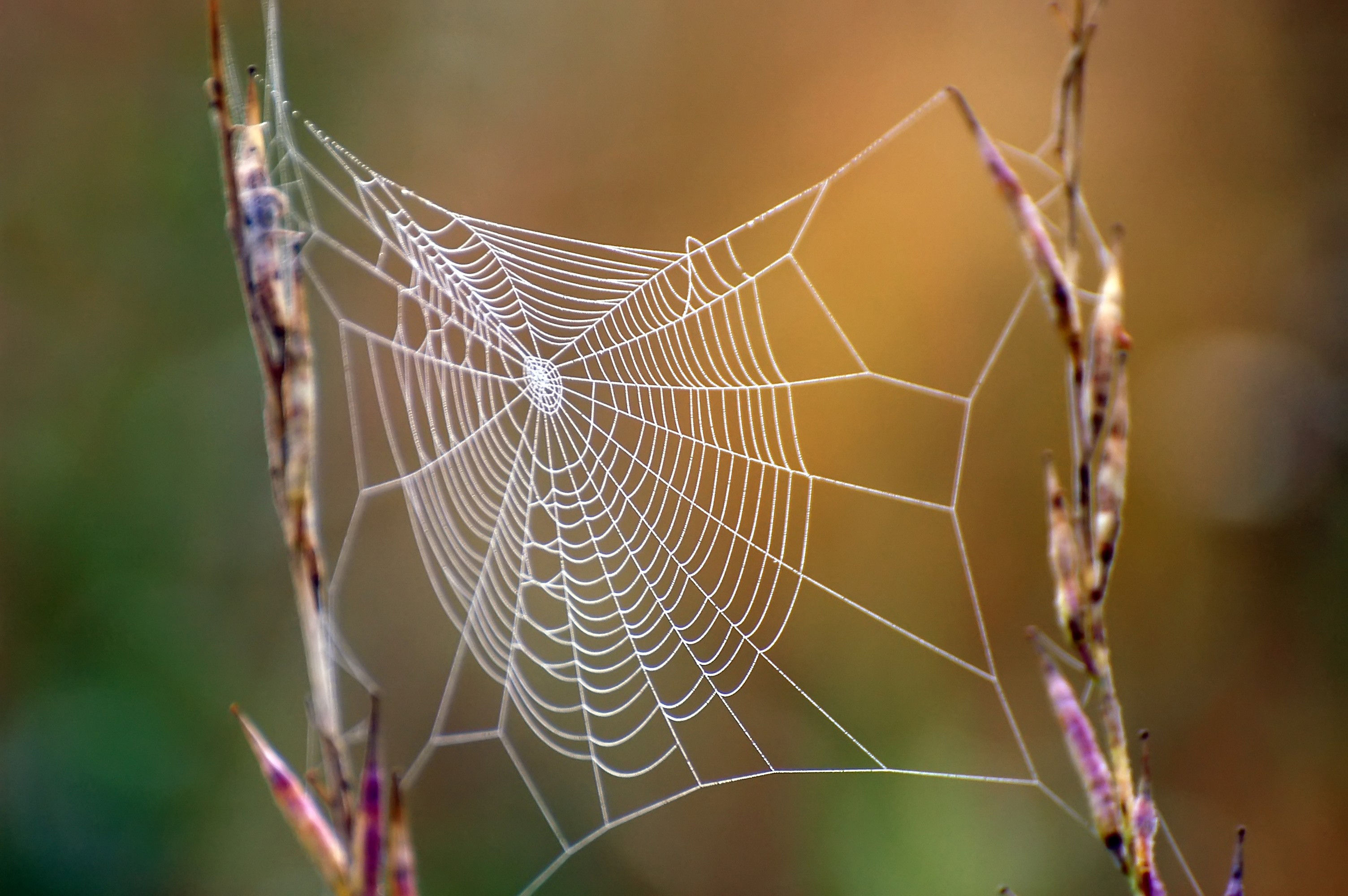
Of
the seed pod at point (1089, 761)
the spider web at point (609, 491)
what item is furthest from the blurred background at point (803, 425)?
the seed pod at point (1089, 761)

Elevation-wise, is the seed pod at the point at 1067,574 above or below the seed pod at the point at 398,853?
above

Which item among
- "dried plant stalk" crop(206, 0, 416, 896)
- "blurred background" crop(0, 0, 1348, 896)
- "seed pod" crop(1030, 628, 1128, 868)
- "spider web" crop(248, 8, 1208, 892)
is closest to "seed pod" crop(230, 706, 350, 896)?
"dried plant stalk" crop(206, 0, 416, 896)

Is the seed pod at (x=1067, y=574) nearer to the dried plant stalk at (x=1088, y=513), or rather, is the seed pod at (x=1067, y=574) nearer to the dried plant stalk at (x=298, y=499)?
the dried plant stalk at (x=1088, y=513)

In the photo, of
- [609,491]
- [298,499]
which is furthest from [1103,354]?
Answer: [609,491]

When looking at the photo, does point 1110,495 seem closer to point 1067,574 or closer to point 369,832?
point 1067,574

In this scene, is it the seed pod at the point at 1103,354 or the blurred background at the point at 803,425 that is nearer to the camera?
the seed pod at the point at 1103,354

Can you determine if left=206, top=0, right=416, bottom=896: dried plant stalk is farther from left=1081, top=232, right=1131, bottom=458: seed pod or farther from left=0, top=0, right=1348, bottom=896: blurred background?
left=0, top=0, right=1348, bottom=896: blurred background
